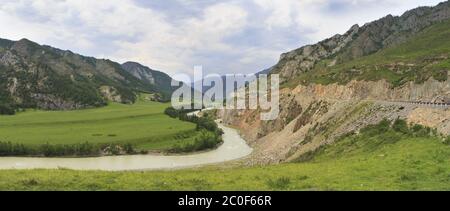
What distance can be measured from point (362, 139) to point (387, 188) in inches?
1255

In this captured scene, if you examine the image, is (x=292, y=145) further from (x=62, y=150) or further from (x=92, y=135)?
(x=92, y=135)

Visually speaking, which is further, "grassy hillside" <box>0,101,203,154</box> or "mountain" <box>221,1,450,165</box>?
"grassy hillside" <box>0,101,203,154</box>

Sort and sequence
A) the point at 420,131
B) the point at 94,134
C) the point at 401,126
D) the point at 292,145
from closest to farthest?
1. the point at 420,131
2. the point at 401,126
3. the point at 292,145
4. the point at 94,134

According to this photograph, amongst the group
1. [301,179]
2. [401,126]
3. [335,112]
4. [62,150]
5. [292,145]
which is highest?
[335,112]

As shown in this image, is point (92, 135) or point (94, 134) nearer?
point (92, 135)

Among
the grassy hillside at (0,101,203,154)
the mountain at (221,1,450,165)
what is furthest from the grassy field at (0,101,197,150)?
the mountain at (221,1,450,165)

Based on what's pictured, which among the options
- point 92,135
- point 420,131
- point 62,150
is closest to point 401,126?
point 420,131

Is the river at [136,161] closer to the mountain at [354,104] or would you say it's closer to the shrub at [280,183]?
the mountain at [354,104]

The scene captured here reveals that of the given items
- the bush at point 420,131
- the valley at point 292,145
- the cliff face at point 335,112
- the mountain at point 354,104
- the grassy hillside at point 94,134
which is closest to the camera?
the valley at point 292,145

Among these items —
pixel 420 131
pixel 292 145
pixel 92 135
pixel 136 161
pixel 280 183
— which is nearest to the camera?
pixel 280 183

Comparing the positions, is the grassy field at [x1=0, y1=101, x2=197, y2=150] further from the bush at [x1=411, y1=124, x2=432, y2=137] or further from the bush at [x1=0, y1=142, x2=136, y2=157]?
the bush at [x1=411, y1=124, x2=432, y2=137]

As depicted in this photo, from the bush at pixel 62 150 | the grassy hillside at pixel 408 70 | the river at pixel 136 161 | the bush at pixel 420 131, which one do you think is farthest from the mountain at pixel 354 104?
the bush at pixel 62 150
